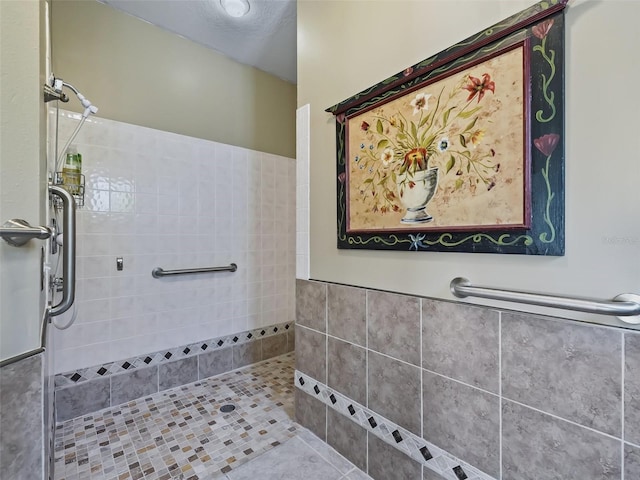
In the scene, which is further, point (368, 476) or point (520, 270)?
point (368, 476)

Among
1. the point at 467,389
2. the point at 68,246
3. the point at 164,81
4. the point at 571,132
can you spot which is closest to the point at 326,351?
the point at 467,389

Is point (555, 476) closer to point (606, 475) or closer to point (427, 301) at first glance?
point (606, 475)

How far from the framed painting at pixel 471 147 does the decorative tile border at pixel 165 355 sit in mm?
1548

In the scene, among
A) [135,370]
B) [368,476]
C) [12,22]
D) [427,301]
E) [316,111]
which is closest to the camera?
[12,22]

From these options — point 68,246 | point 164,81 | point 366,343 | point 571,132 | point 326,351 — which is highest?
point 164,81

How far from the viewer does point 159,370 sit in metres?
2.00

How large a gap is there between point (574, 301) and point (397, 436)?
0.83m

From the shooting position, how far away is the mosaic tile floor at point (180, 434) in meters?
1.33

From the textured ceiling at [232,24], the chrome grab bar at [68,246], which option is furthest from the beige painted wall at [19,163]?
the textured ceiling at [232,24]

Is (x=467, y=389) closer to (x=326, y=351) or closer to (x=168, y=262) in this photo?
(x=326, y=351)

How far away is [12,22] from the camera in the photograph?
2.06ft

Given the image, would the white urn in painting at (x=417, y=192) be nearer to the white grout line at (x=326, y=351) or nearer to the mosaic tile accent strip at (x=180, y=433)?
the white grout line at (x=326, y=351)

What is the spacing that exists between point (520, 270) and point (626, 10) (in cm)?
65

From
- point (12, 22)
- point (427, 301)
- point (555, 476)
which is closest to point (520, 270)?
point (427, 301)
